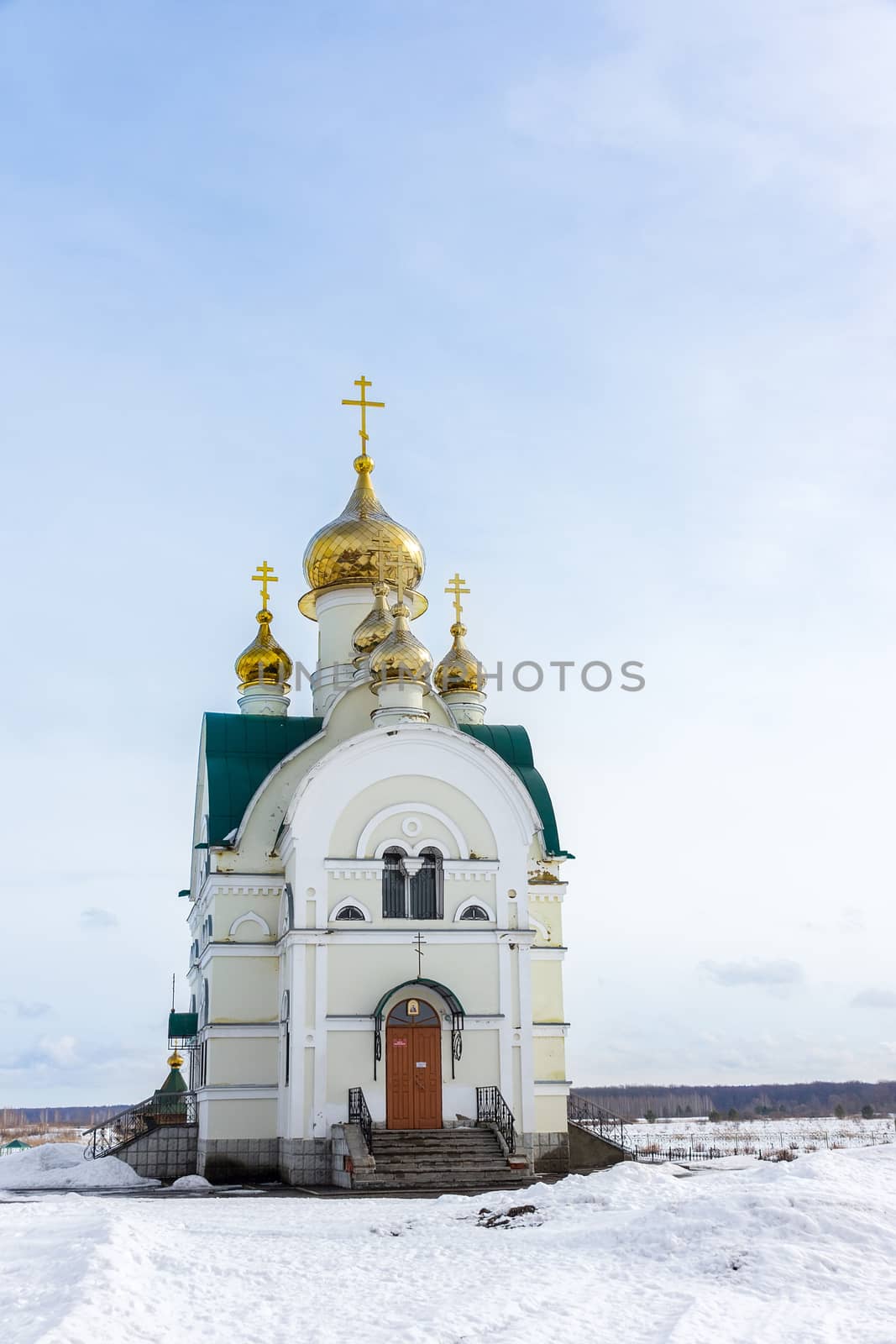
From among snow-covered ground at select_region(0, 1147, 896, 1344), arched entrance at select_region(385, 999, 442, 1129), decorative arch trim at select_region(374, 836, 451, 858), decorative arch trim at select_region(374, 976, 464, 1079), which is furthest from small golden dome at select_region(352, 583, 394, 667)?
snow-covered ground at select_region(0, 1147, 896, 1344)

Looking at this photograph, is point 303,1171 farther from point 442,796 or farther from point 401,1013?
point 442,796

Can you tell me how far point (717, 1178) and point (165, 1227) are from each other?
5.48m

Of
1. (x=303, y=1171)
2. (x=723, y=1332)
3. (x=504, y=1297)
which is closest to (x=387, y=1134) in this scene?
(x=303, y=1171)

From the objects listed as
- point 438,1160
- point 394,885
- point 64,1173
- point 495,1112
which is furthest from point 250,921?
point 438,1160

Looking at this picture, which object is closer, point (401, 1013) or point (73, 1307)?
point (73, 1307)

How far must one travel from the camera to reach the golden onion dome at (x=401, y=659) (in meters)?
20.1

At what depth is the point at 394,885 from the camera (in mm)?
19094

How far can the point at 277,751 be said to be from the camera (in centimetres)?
2178

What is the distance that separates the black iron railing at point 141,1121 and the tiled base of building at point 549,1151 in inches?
211

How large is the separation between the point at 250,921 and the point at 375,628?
529 centimetres

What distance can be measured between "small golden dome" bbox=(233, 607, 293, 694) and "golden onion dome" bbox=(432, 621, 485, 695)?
287cm

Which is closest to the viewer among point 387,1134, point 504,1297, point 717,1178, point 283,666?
point 504,1297

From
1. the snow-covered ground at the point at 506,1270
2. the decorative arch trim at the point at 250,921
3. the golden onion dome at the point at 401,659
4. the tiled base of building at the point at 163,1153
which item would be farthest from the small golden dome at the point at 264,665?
the snow-covered ground at the point at 506,1270

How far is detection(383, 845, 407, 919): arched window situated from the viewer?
19.0m
